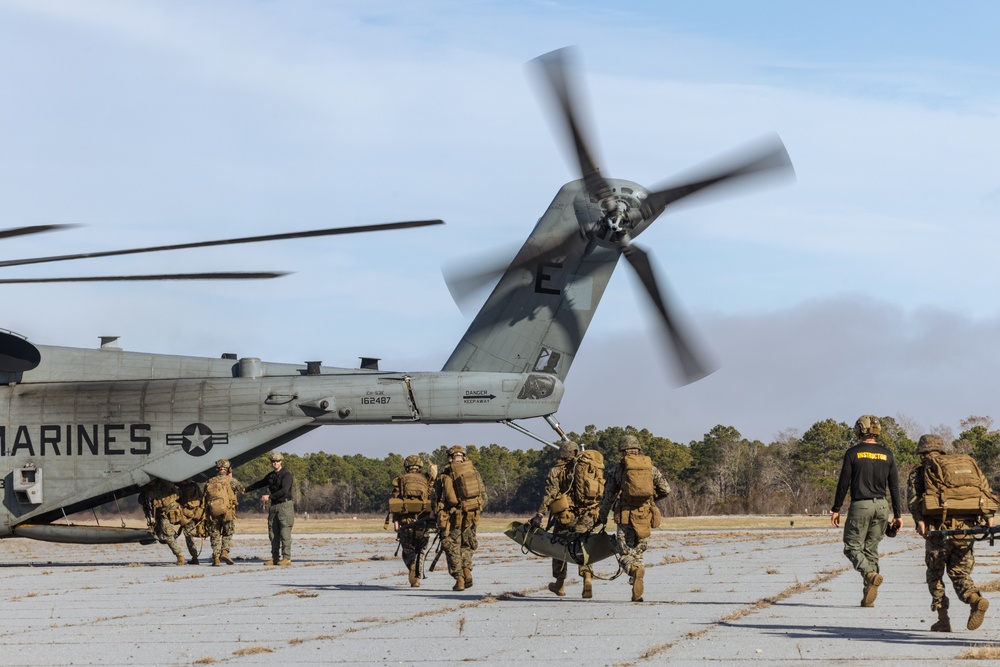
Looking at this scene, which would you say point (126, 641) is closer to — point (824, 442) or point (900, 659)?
point (900, 659)

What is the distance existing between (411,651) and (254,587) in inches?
290

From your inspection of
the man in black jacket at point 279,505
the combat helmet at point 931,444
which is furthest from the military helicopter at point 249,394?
the combat helmet at point 931,444

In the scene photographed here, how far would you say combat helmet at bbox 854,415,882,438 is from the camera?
13.1 metres

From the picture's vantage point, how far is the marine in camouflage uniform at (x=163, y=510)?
2234 centimetres

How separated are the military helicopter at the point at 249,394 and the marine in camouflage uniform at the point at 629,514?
7930 millimetres

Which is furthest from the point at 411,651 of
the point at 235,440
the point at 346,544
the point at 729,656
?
the point at 346,544

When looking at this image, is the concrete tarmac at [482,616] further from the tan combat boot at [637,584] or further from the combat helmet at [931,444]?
the combat helmet at [931,444]

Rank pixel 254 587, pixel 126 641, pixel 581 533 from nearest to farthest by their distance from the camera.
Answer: pixel 126 641 → pixel 581 533 → pixel 254 587

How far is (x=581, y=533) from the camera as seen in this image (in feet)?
46.6

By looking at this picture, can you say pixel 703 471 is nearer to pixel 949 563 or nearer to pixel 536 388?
pixel 536 388

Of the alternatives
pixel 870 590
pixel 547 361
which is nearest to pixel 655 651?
pixel 870 590

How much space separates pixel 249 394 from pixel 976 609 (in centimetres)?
1525

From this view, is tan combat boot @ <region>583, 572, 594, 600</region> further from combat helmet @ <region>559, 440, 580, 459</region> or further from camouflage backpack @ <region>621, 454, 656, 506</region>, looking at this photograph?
combat helmet @ <region>559, 440, 580, 459</region>

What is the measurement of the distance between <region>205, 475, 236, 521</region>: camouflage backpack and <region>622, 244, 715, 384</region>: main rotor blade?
28.0 feet
